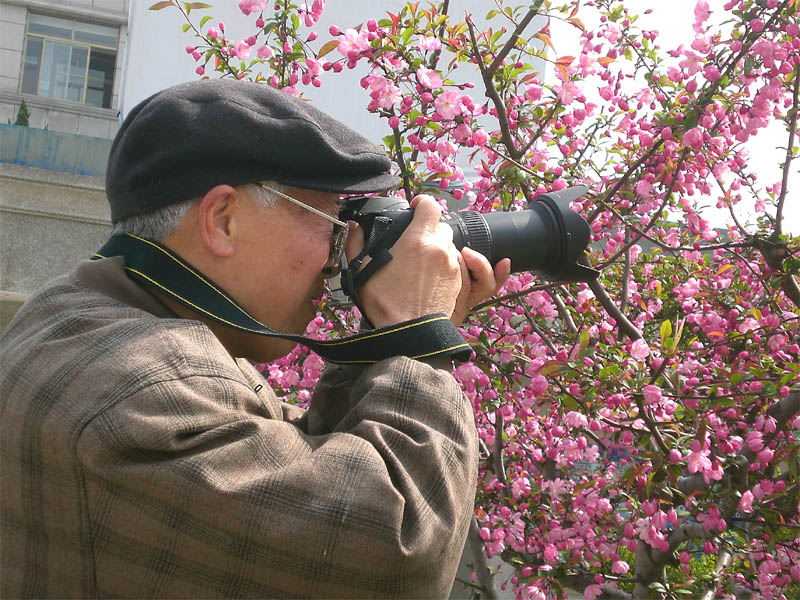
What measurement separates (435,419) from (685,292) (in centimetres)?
204

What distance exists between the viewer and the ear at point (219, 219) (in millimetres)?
1177

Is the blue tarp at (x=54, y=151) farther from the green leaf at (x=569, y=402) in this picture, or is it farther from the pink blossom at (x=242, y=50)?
the green leaf at (x=569, y=402)

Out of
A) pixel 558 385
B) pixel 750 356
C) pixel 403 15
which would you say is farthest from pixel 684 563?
pixel 403 15

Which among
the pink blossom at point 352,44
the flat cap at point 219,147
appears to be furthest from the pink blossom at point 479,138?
the flat cap at point 219,147

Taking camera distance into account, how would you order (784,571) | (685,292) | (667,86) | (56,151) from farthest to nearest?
(56,151) < (685,292) < (667,86) < (784,571)

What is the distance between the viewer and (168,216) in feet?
3.92

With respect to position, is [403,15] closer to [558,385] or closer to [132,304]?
[558,385]

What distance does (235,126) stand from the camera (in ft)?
3.76

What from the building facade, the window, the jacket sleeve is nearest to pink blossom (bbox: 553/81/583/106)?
the jacket sleeve

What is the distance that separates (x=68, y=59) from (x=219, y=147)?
1307cm

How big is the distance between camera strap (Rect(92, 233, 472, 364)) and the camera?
0.66 ft

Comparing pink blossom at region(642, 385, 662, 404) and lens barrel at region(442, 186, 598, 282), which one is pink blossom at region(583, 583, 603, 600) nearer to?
pink blossom at region(642, 385, 662, 404)

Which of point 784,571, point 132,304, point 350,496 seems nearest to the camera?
point 350,496

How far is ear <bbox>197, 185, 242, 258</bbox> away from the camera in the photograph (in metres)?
1.18
